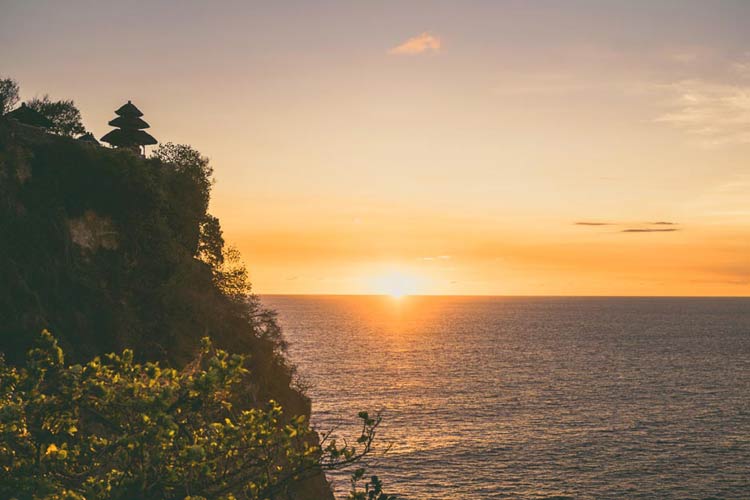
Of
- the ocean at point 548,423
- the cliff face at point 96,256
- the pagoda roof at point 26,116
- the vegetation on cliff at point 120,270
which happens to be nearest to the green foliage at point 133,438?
the vegetation on cliff at point 120,270

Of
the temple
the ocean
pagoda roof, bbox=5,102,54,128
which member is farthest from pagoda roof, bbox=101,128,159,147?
the ocean

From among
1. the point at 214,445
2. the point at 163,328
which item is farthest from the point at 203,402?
the point at 163,328

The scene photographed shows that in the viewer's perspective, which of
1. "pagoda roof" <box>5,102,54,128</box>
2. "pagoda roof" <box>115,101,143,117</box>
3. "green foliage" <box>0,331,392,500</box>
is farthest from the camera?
"pagoda roof" <box>115,101,143,117</box>

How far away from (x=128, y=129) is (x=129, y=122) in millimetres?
773

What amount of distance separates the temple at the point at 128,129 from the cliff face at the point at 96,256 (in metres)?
6.05

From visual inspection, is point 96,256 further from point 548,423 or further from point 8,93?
point 548,423

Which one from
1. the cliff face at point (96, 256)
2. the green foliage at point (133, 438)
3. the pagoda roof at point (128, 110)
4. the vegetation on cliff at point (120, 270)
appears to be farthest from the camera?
the pagoda roof at point (128, 110)

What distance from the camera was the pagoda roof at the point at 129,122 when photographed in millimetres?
60881

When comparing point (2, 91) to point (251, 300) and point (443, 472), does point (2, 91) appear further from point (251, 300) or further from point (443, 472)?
point (443, 472)

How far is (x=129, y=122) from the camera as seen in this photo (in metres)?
61.4

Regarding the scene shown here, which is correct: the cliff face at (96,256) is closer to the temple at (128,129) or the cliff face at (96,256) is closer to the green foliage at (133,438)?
the temple at (128,129)

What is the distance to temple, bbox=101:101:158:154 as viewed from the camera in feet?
200

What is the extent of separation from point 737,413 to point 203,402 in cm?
A: 11007

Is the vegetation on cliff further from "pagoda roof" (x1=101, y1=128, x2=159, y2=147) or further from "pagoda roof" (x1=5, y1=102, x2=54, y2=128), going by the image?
"pagoda roof" (x1=5, y1=102, x2=54, y2=128)
